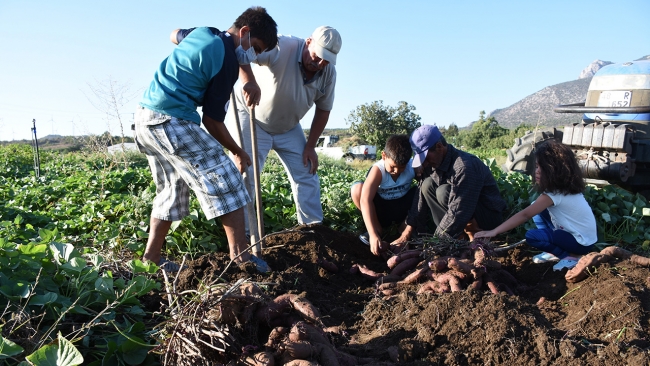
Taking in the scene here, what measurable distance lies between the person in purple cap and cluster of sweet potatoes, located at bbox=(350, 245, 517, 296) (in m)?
0.44

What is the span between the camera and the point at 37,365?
187 cm

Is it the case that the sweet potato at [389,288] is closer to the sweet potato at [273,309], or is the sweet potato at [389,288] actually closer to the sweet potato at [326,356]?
the sweet potato at [273,309]

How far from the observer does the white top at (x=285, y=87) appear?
4.44 m

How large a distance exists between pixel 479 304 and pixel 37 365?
1968 millimetres

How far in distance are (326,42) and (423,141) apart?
1103 millimetres

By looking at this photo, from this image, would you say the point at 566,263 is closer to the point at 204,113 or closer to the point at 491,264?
the point at 491,264

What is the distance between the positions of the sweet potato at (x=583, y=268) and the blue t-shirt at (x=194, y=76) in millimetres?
2524

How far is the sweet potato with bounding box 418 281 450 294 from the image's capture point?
10.5 feet

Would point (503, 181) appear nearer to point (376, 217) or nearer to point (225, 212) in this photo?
point (376, 217)

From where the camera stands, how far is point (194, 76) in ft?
10.8

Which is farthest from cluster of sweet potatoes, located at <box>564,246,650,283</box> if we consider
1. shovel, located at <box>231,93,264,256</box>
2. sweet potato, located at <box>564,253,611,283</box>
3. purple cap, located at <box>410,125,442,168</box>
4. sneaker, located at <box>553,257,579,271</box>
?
shovel, located at <box>231,93,264,256</box>

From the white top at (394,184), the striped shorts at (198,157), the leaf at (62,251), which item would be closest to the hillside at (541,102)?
the white top at (394,184)

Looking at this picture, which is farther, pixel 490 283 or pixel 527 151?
pixel 527 151

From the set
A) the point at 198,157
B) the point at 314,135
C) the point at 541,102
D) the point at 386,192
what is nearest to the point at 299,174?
the point at 314,135
